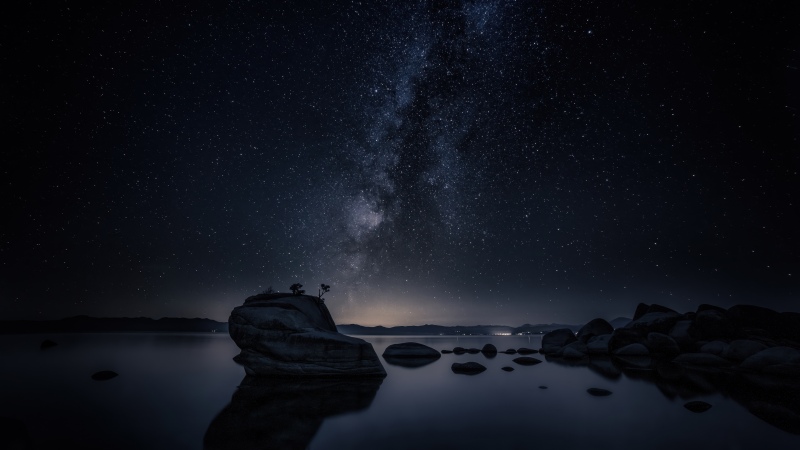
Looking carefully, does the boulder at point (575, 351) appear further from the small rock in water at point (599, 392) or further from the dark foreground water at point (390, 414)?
the small rock in water at point (599, 392)

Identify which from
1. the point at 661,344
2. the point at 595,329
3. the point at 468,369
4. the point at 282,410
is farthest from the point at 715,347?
the point at 282,410

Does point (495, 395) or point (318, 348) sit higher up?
point (318, 348)

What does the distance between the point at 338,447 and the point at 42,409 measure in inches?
383

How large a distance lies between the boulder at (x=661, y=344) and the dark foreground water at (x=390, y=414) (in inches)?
446

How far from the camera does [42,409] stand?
9305 millimetres

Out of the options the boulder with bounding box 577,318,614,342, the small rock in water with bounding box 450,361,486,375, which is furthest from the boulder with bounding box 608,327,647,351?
the small rock in water with bounding box 450,361,486,375

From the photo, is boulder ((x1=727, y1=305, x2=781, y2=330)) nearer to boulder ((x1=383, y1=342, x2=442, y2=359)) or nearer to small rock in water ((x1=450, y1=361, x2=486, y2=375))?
small rock in water ((x1=450, y1=361, x2=486, y2=375))

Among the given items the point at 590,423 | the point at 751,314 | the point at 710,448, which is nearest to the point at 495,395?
the point at 590,423

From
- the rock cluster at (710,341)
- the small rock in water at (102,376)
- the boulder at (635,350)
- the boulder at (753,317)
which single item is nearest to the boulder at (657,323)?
the rock cluster at (710,341)

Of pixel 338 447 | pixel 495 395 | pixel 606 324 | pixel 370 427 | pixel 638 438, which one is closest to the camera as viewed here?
pixel 338 447

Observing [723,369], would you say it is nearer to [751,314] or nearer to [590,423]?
[751,314]

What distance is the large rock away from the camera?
51.8 ft

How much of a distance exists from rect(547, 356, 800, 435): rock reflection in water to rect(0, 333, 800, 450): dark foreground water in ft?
0.25

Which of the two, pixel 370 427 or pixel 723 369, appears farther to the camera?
pixel 723 369
